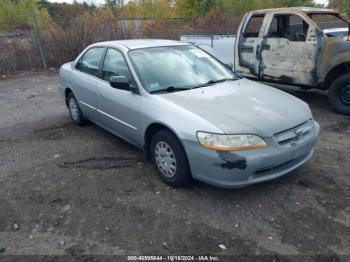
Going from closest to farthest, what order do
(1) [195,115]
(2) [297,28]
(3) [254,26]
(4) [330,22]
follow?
(1) [195,115] < (2) [297,28] < (3) [254,26] < (4) [330,22]

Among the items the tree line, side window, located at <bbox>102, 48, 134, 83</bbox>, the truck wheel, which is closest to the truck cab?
the truck wheel

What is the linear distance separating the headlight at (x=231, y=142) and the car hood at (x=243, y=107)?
0.06 meters

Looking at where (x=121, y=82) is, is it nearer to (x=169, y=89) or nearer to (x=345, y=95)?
(x=169, y=89)

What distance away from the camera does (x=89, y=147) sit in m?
5.14

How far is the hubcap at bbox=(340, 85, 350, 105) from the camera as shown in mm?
6148

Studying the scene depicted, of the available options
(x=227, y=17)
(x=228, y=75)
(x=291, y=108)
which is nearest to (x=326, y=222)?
(x=291, y=108)

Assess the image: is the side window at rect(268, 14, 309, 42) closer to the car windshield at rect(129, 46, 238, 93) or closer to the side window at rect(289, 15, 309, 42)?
the side window at rect(289, 15, 309, 42)

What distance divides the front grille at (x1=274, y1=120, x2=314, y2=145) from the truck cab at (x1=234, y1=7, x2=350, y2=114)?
2.97 metres

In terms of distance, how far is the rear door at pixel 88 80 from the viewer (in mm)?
5105

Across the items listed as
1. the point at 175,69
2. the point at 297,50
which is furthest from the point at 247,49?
the point at 175,69

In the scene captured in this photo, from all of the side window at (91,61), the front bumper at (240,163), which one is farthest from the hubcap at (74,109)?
the front bumper at (240,163)

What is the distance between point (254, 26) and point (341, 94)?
2717mm

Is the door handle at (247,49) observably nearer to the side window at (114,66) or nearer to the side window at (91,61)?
the side window at (91,61)

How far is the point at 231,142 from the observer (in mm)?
3219
